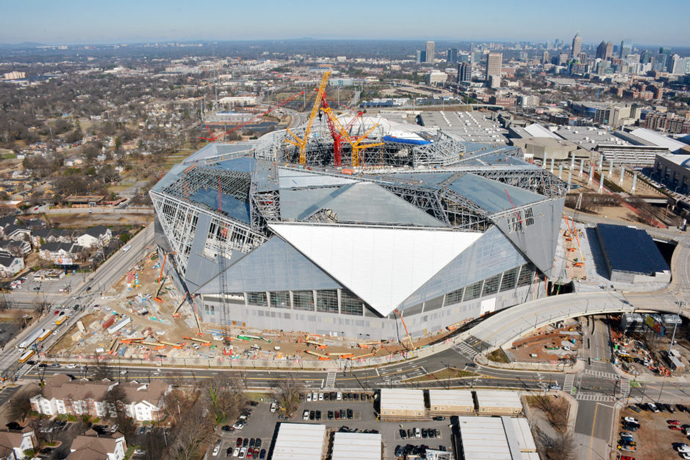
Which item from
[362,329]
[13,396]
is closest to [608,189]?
[362,329]

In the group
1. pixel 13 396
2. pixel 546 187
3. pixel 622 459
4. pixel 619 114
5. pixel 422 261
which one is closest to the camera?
pixel 622 459

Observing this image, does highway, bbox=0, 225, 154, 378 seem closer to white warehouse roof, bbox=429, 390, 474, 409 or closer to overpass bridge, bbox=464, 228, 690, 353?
white warehouse roof, bbox=429, 390, 474, 409

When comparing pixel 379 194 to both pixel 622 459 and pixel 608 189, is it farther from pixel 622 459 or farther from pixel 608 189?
pixel 608 189

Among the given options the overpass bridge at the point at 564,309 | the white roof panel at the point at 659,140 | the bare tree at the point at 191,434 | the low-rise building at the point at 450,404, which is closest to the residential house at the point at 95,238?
the bare tree at the point at 191,434

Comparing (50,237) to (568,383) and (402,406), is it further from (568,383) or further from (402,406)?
(568,383)

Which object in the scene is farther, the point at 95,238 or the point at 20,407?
the point at 95,238

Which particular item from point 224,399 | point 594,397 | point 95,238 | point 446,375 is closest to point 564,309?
point 594,397
